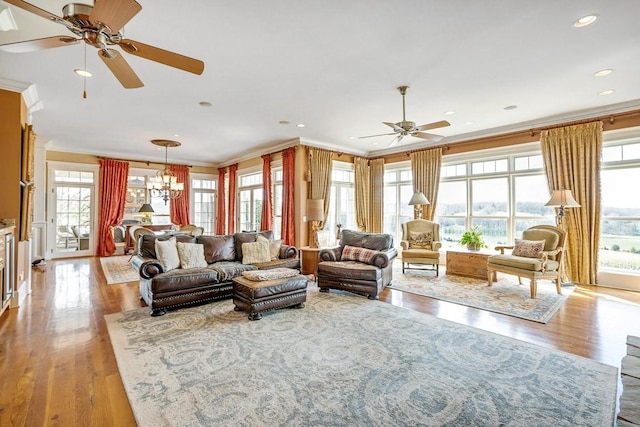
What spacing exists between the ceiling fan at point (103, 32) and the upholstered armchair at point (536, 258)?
201 inches

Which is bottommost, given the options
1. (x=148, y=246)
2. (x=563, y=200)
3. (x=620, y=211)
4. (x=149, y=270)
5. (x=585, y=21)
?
(x=149, y=270)

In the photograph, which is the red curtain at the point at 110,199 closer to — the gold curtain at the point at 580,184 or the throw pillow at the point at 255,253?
the throw pillow at the point at 255,253

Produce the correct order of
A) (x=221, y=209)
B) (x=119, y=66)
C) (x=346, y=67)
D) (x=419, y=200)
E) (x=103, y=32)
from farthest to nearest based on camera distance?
(x=221, y=209), (x=419, y=200), (x=346, y=67), (x=119, y=66), (x=103, y=32)

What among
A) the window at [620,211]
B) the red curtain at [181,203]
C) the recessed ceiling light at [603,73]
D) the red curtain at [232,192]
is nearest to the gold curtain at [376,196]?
the red curtain at [232,192]

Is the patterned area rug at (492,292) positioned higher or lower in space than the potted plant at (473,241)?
lower

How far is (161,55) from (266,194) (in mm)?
5850

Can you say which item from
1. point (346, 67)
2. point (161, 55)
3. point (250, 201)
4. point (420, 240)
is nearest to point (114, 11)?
point (161, 55)

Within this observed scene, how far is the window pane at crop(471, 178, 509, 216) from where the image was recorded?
6.56m

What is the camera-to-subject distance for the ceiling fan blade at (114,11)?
5.86 ft

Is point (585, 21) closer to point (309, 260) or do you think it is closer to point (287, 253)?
point (287, 253)

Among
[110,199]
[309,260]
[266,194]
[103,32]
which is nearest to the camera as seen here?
[103,32]

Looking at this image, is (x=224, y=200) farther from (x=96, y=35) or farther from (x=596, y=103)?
(x=596, y=103)

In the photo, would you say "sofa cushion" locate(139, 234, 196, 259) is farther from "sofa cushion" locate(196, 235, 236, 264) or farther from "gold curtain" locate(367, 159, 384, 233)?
"gold curtain" locate(367, 159, 384, 233)

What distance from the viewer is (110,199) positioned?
873 centimetres
